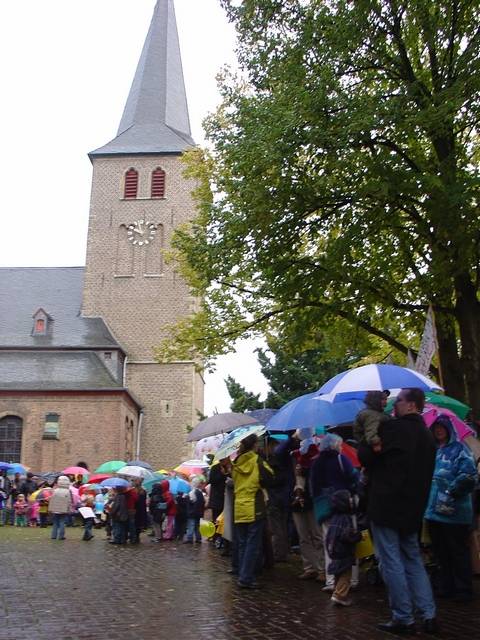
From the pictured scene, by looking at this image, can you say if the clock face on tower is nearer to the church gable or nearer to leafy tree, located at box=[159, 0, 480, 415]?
the church gable

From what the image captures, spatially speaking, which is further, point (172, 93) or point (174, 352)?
point (172, 93)

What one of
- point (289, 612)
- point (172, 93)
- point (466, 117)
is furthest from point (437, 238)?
point (172, 93)

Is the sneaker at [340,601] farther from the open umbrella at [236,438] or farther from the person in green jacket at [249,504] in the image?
the open umbrella at [236,438]

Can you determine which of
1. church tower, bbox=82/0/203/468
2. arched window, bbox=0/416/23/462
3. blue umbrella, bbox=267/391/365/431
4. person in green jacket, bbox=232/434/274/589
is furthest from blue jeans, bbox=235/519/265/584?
church tower, bbox=82/0/203/468

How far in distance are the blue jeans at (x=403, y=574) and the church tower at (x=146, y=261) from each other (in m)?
31.6

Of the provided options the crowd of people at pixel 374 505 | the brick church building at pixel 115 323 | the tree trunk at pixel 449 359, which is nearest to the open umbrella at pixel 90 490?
the brick church building at pixel 115 323

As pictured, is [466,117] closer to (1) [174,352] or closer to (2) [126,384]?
(1) [174,352]

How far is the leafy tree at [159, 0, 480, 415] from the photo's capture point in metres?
11.3

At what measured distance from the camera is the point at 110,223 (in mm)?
40656

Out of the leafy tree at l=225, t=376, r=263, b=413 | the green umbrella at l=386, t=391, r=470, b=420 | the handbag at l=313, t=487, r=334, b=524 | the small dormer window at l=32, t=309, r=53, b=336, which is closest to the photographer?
the handbag at l=313, t=487, r=334, b=524

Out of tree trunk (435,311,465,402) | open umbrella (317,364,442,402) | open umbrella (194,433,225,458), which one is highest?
Answer: tree trunk (435,311,465,402)

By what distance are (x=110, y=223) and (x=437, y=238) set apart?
31.1m

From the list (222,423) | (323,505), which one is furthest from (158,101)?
(323,505)

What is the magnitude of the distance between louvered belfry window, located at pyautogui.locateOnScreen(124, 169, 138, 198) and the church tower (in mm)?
57
